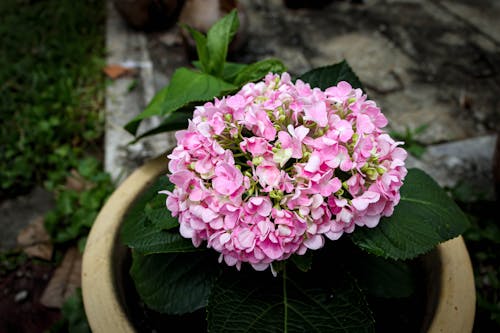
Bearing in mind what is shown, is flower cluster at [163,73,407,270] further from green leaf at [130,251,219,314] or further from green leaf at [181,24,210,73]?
green leaf at [181,24,210,73]

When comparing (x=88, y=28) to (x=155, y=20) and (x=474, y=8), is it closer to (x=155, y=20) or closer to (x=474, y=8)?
(x=155, y=20)

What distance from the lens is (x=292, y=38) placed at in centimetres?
300

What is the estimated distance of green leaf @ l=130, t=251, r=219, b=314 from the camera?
40.4 inches

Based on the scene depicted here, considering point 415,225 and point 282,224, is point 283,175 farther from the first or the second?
point 415,225

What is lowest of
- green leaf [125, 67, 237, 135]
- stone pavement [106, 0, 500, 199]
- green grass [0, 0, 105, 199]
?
stone pavement [106, 0, 500, 199]

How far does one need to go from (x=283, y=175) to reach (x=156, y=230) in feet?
1.02

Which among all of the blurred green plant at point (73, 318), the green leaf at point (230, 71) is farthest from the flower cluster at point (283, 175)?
the blurred green plant at point (73, 318)

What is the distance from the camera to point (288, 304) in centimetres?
93

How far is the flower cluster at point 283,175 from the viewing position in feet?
2.57

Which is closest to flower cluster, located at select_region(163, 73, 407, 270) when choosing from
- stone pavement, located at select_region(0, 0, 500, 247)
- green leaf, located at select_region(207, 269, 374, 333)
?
green leaf, located at select_region(207, 269, 374, 333)

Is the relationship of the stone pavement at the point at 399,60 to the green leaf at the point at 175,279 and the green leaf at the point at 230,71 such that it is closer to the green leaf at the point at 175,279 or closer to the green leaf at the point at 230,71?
the green leaf at the point at 230,71

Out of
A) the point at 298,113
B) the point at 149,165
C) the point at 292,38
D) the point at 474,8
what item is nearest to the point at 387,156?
the point at 298,113

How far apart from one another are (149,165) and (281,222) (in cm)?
60

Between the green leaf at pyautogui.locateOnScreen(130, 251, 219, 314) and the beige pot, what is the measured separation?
0.06 meters
